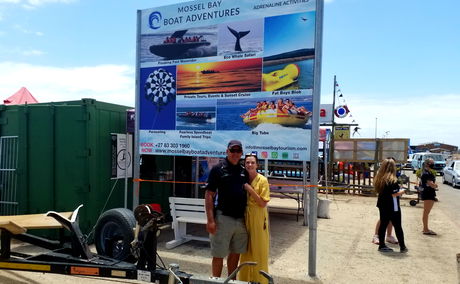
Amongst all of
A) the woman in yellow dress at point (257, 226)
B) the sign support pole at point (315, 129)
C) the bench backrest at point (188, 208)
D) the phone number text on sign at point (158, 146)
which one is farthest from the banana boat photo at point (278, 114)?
the bench backrest at point (188, 208)

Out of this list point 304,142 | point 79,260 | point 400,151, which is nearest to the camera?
point 79,260

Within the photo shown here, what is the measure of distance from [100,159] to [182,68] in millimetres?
A: 2246

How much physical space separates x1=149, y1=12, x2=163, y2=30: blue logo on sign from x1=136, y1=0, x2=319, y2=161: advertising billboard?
0.05 feet

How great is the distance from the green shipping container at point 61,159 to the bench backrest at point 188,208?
4.42ft

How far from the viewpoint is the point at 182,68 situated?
5969mm

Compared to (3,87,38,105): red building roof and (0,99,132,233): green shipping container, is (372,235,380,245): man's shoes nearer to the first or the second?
(0,99,132,233): green shipping container

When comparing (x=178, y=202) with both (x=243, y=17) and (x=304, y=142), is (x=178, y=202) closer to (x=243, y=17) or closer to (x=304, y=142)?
(x=304, y=142)

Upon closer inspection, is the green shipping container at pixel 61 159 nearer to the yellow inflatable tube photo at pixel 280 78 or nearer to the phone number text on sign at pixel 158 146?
the phone number text on sign at pixel 158 146

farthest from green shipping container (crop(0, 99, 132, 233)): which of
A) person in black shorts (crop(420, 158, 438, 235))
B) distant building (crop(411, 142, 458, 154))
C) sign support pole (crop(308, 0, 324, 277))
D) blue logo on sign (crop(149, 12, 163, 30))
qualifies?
distant building (crop(411, 142, 458, 154))

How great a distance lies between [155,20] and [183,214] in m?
3.37

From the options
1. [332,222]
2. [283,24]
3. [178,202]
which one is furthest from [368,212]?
[283,24]

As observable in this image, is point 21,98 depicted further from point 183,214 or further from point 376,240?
point 376,240

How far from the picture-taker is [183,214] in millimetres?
6320

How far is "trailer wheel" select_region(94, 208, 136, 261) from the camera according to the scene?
416 cm
